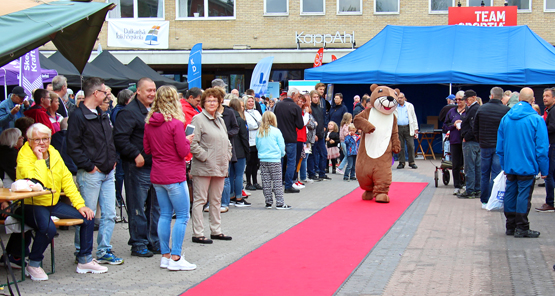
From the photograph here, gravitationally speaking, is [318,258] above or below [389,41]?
below

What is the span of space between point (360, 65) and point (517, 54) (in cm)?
458

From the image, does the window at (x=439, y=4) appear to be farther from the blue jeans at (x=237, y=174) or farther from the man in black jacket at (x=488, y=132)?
the blue jeans at (x=237, y=174)

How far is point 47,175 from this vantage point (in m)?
5.62

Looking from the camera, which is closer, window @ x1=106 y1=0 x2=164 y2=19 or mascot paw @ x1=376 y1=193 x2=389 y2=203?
mascot paw @ x1=376 y1=193 x2=389 y2=203

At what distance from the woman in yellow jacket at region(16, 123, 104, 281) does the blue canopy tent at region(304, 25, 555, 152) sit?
12093mm

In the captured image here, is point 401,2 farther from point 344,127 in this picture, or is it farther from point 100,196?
point 100,196

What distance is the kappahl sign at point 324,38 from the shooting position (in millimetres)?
24375

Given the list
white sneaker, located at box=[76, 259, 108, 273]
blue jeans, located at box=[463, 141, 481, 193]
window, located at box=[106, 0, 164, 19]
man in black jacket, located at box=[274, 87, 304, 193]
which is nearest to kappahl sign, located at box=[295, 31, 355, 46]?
window, located at box=[106, 0, 164, 19]

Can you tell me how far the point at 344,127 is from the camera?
527 inches

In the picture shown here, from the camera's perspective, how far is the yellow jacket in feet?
18.1

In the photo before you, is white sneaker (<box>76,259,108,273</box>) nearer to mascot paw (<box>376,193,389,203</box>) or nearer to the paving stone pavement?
the paving stone pavement

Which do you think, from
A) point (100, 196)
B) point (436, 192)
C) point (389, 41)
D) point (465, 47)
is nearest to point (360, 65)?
point (389, 41)

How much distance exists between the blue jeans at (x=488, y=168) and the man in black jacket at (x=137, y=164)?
5450 mm

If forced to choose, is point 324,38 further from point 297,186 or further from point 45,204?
point 45,204
